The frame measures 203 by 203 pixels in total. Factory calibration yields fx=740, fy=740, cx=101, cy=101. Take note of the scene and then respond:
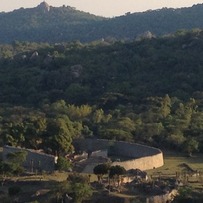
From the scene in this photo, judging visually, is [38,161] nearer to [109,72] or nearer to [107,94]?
[107,94]

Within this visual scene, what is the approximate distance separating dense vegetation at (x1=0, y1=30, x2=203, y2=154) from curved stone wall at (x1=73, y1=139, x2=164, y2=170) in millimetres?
1391

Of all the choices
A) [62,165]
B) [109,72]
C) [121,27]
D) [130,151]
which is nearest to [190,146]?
[130,151]

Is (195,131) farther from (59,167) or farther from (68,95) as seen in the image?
(68,95)

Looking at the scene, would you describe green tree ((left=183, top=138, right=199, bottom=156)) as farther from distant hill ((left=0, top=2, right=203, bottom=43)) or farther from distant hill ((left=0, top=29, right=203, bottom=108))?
distant hill ((left=0, top=2, right=203, bottom=43))

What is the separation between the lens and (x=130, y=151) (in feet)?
146

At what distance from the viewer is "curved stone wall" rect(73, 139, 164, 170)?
40188 mm

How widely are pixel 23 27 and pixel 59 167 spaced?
162m

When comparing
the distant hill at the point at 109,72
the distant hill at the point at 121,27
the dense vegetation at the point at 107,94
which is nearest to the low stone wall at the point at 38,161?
the dense vegetation at the point at 107,94

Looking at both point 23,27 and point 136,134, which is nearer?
point 136,134

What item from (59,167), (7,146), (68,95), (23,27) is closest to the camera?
(59,167)

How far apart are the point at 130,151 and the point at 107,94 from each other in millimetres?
25326

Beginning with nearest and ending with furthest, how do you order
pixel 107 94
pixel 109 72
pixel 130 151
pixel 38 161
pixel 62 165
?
1. pixel 62 165
2. pixel 38 161
3. pixel 130 151
4. pixel 107 94
5. pixel 109 72

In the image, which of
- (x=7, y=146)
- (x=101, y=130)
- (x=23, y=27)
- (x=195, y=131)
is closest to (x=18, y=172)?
(x=7, y=146)

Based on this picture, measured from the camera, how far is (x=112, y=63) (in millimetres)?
83000
